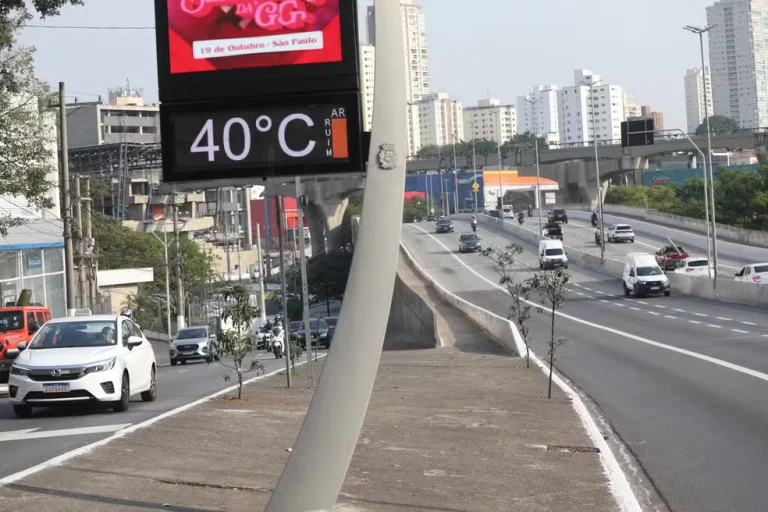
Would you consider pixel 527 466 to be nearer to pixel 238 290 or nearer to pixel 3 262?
pixel 238 290

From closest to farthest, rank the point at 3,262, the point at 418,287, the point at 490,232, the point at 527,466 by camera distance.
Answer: the point at 527,466, the point at 3,262, the point at 418,287, the point at 490,232

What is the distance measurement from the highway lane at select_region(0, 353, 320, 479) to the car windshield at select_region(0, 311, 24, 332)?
334 centimetres

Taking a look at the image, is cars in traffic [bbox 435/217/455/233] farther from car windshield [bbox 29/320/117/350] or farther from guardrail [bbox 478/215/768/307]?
car windshield [bbox 29/320/117/350]

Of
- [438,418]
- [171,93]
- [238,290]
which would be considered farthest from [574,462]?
[238,290]

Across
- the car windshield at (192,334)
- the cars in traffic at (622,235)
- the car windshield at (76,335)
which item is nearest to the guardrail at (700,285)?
the cars in traffic at (622,235)

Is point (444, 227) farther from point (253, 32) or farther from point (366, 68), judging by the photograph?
point (253, 32)

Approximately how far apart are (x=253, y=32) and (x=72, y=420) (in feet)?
30.4

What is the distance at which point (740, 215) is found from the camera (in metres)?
105

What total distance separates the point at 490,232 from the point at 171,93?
104 metres

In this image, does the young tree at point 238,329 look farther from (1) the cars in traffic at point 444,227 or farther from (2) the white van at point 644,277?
(1) the cars in traffic at point 444,227

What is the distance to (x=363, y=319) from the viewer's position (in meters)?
8.41

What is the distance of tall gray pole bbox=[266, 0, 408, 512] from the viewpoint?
8.22 metres

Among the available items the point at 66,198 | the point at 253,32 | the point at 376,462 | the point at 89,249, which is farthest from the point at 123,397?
the point at 89,249

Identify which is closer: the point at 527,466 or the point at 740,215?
the point at 527,466
